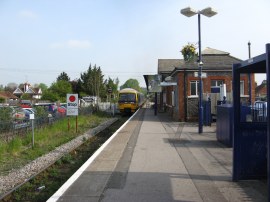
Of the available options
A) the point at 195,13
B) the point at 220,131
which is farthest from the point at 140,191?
the point at 195,13

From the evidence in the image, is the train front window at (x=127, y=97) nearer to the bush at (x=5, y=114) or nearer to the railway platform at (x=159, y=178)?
the bush at (x=5, y=114)

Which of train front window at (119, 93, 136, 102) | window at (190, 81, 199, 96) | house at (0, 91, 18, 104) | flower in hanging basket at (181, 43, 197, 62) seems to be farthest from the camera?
house at (0, 91, 18, 104)

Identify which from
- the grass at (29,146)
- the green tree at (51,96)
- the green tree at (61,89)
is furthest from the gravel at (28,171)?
the green tree at (61,89)

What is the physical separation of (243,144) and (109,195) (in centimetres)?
285

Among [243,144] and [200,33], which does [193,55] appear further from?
[243,144]

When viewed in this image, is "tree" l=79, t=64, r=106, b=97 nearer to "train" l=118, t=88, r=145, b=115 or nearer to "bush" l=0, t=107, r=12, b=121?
"train" l=118, t=88, r=145, b=115

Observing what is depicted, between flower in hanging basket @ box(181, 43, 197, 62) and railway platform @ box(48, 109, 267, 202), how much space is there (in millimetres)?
12047

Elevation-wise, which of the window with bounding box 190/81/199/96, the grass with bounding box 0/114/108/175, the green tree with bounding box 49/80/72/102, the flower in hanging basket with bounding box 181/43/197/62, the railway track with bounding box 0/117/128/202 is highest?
the flower in hanging basket with bounding box 181/43/197/62

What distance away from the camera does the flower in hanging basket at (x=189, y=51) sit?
948 inches

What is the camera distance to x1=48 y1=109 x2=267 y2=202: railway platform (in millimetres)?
6648

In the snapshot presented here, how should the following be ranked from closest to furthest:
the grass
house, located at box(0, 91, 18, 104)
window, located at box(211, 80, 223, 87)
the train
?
the grass
window, located at box(211, 80, 223, 87)
the train
house, located at box(0, 91, 18, 104)

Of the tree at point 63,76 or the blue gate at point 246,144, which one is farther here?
the tree at point 63,76

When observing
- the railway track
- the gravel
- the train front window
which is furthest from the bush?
the train front window

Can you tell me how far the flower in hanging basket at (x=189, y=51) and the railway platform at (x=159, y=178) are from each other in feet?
39.5
